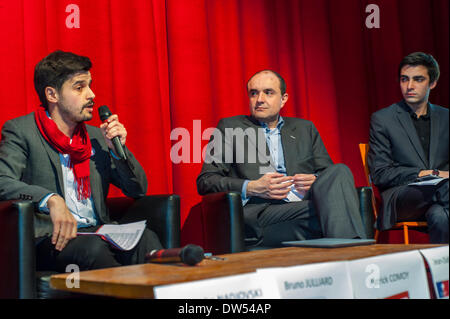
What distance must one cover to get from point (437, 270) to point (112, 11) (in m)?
2.26

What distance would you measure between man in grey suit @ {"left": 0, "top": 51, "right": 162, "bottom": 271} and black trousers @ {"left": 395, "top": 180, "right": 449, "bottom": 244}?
138 centimetres

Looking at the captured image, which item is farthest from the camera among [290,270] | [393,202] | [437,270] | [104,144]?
[393,202]

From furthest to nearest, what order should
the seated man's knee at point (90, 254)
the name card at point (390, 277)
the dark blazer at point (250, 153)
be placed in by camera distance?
the dark blazer at point (250, 153)
the seated man's knee at point (90, 254)
the name card at point (390, 277)

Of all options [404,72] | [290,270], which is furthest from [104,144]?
[404,72]

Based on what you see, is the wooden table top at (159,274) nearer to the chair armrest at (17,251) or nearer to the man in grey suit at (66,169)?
the chair armrest at (17,251)

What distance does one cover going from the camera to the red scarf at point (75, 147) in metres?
2.22

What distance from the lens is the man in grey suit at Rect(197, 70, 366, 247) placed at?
2352 millimetres

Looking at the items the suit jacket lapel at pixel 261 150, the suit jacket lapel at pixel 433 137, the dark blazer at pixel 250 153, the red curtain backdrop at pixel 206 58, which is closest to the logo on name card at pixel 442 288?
the dark blazer at pixel 250 153

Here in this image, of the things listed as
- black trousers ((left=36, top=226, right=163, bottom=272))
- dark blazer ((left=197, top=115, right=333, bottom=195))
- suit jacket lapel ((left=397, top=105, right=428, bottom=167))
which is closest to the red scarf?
black trousers ((left=36, top=226, right=163, bottom=272))

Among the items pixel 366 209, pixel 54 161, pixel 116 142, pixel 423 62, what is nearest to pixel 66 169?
pixel 54 161

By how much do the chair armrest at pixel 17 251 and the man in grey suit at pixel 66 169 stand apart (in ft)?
0.69

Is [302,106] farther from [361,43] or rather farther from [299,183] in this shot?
[299,183]

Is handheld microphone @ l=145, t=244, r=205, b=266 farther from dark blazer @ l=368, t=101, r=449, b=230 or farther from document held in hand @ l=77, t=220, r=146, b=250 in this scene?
dark blazer @ l=368, t=101, r=449, b=230

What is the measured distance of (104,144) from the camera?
2.51 meters
